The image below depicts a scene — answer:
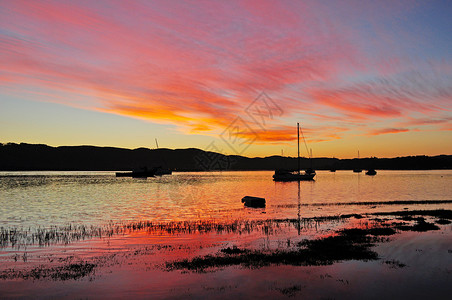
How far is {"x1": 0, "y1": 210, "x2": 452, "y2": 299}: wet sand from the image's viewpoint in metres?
14.9

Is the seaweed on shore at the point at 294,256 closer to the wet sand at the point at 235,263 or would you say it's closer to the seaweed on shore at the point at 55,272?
the wet sand at the point at 235,263

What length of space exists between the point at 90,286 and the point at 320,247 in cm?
1389

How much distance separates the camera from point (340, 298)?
13703 mm

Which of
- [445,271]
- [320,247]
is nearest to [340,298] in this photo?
[445,271]

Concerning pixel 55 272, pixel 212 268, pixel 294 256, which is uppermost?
pixel 294 256

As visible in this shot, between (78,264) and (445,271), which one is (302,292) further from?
(78,264)

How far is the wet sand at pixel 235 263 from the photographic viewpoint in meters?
14.9

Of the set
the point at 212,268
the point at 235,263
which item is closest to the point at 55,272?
the point at 212,268

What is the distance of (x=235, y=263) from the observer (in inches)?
754

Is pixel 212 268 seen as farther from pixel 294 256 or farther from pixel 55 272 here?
pixel 55 272

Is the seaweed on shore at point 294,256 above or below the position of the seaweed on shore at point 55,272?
above

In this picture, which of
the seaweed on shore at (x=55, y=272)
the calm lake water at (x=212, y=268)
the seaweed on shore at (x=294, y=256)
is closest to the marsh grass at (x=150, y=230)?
the calm lake water at (x=212, y=268)

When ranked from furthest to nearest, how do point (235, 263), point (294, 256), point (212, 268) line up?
point (294, 256) < point (235, 263) < point (212, 268)

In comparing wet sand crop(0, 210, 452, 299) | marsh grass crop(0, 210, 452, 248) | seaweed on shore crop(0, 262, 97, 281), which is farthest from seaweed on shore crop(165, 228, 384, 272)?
marsh grass crop(0, 210, 452, 248)
